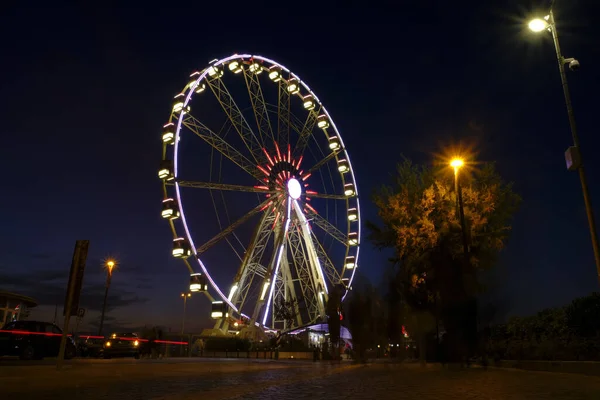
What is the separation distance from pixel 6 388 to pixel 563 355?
60.5 feet

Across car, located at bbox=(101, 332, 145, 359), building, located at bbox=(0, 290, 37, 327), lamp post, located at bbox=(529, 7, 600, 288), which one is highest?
lamp post, located at bbox=(529, 7, 600, 288)

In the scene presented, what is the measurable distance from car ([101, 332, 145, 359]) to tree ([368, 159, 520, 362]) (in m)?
14.5

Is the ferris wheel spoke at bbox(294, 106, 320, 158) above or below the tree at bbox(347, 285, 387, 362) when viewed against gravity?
above

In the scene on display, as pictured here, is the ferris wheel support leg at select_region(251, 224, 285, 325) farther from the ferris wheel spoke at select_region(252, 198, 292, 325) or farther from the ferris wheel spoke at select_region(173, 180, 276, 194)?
the ferris wheel spoke at select_region(173, 180, 276, 194)

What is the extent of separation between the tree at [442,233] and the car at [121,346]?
14471 mm

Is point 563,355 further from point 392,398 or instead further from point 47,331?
point 47,331

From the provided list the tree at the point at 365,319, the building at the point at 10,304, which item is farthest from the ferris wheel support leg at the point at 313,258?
the building at the point at 10,304

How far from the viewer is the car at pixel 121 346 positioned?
2544cm

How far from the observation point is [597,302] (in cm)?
2364

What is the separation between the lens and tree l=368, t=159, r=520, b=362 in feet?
74.7

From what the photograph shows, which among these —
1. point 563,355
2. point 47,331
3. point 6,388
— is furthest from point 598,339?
point 47,331

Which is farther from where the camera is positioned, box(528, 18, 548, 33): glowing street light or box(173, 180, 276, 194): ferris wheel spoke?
box(173, 180, 276, 194): ferris wheel spoke

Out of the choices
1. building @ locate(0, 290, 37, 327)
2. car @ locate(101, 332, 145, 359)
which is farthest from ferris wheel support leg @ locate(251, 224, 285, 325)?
building @ locate(0, 290, 37, 327)

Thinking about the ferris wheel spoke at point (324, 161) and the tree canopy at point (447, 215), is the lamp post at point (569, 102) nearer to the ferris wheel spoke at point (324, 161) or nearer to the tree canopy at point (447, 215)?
the tree canopy at point (447, 215)
